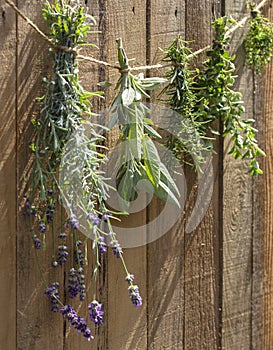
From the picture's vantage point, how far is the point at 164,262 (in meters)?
2.22

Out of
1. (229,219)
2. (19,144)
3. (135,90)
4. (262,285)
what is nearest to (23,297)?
(19,144)

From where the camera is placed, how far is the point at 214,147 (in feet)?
7.67

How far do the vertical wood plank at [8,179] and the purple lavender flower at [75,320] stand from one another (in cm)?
13

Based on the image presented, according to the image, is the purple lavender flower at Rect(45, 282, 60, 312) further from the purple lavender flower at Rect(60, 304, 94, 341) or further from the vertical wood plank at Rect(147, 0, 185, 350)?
the vertical wood plank at Rect(147, 0, 185, 350)

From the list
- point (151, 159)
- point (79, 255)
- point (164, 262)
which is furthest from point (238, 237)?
point (79, 255)

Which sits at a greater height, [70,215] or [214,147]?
[214,147]

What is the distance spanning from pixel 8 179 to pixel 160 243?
554mm

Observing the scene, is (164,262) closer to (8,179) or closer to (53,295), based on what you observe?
(53,295)

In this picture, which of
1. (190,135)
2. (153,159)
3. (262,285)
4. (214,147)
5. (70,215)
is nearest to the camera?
(70,215)

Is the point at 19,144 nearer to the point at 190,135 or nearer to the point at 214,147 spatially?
the point at 190,135

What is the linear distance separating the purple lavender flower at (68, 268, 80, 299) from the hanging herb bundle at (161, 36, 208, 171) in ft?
1.55

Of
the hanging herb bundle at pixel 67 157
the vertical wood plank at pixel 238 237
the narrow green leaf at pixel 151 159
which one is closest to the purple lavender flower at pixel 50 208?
the hanging herb bundle at pixel 67 157

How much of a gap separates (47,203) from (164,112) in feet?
1.54

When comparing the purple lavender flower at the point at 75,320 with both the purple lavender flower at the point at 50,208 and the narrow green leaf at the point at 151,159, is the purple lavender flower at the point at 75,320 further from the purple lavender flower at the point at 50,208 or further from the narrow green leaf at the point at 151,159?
the narrow green leaf at the point at 151,159
